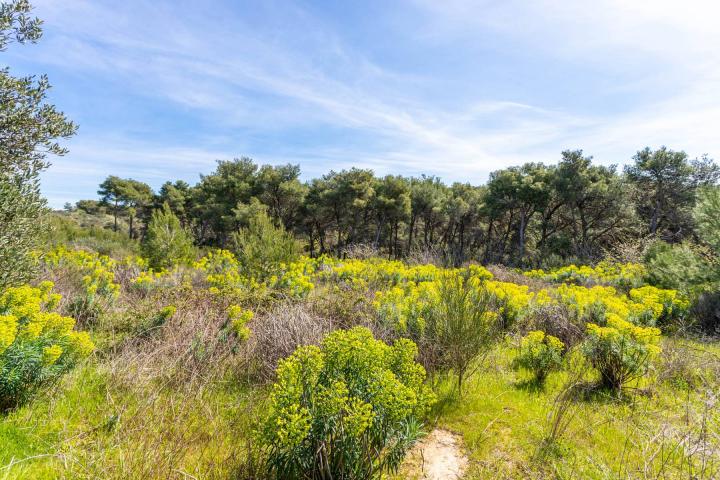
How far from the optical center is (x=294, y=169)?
26656mm

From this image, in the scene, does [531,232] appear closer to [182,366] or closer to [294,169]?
[294,169]

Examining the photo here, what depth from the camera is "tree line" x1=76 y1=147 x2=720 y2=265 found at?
19.2m

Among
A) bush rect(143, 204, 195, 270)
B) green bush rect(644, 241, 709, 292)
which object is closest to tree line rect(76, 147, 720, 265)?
bush rect(143, 204, 195, 270)

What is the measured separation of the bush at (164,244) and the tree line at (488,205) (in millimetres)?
5567

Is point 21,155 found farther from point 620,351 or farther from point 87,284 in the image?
point 620,351

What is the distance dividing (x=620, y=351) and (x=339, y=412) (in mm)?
3584

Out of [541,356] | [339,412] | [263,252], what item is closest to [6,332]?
[339,412]

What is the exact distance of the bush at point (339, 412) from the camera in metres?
1.83

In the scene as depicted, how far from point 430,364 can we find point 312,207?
22.7m

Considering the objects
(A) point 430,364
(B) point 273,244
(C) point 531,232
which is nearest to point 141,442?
(A) point 430,364

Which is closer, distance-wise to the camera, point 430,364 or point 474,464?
point 474,464

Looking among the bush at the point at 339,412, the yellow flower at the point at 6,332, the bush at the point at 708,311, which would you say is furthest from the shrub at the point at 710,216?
the yellow flower at the point at 6,332

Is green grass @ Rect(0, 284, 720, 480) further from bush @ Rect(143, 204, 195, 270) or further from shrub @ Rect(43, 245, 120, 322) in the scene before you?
bush @ Rect(143, 204, 195, 270)

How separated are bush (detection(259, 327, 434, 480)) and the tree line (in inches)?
553
